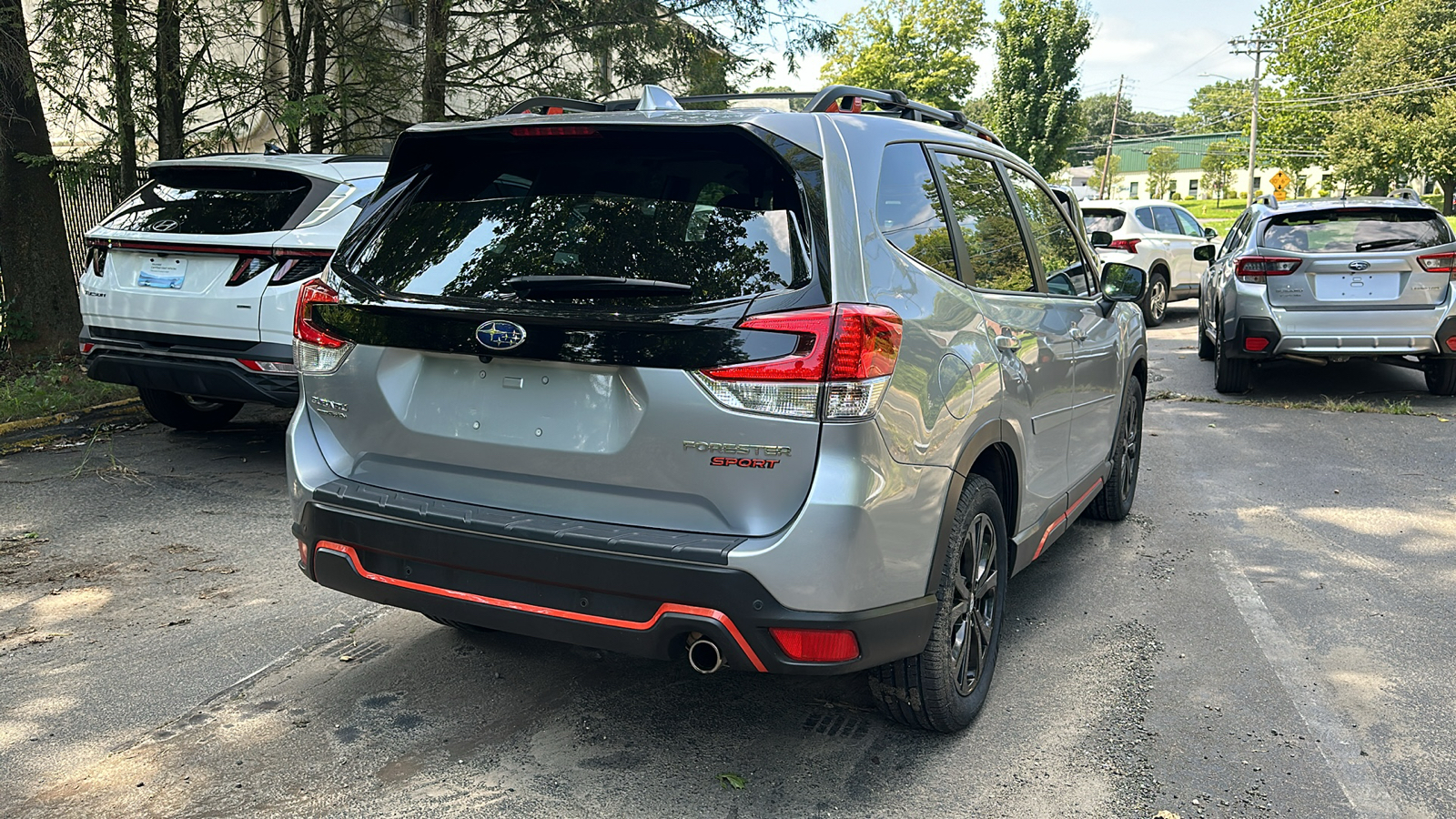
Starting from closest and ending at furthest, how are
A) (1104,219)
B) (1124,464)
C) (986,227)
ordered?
(986,227)
(1124,464)
(1104,219)

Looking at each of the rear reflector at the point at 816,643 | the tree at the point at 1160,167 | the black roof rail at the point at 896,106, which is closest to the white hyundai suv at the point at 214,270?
the black roof rail at the point at 896,106

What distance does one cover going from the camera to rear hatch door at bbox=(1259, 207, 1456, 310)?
9.31 meters

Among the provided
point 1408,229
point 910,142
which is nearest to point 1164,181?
point 1408,229

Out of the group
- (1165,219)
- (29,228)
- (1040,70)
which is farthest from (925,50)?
(29,228)

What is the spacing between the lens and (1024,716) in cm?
372

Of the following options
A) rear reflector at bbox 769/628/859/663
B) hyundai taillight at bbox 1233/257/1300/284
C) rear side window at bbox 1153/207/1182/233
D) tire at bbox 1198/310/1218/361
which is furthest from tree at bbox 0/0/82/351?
rear side window at bbox 1153/207/1182/233

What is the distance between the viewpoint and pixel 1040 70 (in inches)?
2023

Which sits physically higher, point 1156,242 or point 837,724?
A: point 1156,242

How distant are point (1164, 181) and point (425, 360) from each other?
5038 inches

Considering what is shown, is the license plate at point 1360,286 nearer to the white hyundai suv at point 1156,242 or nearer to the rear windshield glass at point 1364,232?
the rear windshield glass at point 1364,232

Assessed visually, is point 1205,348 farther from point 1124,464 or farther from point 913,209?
point 913,209

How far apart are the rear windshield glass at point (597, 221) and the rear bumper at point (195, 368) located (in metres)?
3.04

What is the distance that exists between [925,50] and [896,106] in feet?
191

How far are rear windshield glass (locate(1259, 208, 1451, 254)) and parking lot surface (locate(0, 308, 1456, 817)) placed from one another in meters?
4.26
